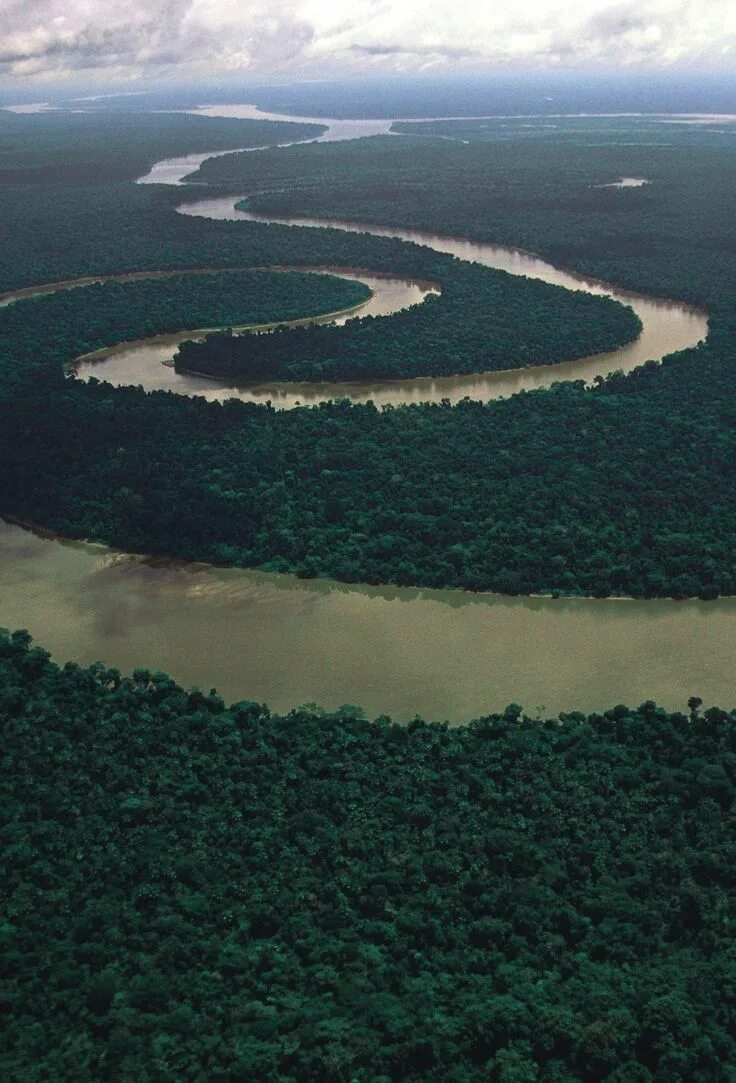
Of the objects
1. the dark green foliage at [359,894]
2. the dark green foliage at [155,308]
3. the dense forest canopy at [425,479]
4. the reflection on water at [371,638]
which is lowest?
the dark green foliage at [359,894]

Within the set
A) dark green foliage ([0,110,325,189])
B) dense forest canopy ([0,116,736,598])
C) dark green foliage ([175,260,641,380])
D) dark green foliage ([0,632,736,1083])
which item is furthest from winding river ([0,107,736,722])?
dark green foliage ([0,110,325,189])

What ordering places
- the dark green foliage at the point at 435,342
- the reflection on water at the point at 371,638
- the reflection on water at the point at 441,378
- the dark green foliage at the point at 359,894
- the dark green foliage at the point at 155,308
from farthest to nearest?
the dark green foliage at the point at 155,308 < the dark green foliage at the point at 435,342 < the reflection on water at the point at 441,378 < the reflection on water at the point at 371,638 < the dark green foliage at the point at 359,894

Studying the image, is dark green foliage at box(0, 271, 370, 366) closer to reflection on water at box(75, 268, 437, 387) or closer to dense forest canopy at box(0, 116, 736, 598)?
reflection on water at box(75, 268, 437, 387)

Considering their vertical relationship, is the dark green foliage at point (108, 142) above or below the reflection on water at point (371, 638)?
above

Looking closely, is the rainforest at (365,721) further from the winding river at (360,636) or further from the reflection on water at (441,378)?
the reflection on water at (441,378)

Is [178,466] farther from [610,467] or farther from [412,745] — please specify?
[412,745]

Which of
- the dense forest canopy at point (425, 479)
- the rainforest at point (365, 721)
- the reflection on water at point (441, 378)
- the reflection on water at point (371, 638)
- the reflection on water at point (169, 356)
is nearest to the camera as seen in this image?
the rainforest at point (365, 721)

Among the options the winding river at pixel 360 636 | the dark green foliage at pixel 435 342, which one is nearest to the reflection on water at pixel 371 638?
the winding river at pixel 360 636
